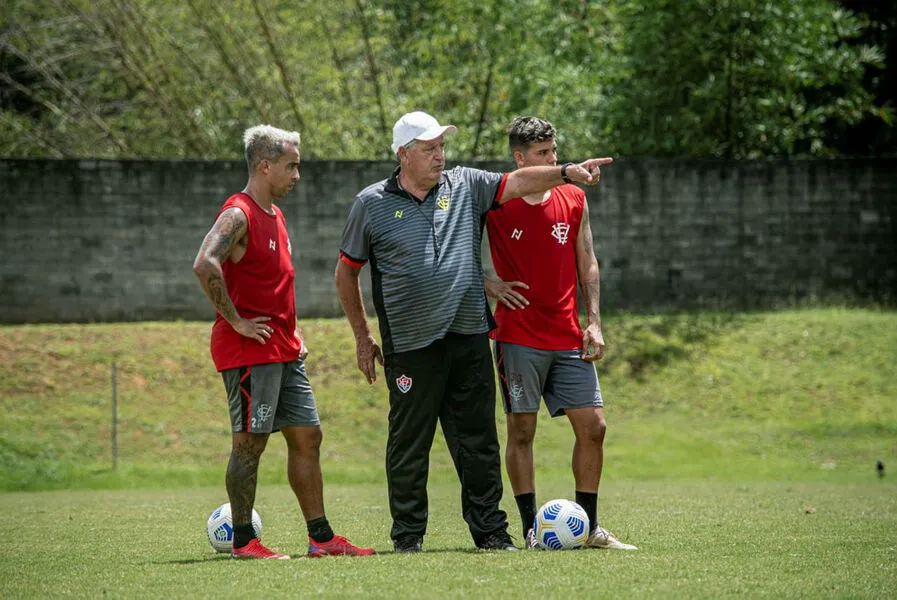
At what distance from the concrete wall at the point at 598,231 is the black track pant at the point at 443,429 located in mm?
12365

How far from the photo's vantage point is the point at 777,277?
66.6 ft

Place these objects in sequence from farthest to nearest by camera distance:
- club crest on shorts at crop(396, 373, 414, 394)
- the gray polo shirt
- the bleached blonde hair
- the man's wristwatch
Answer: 1. the bleached blonde hair
2. club crest on shorts at crop(396, 373, 414, 394)
3. the gray polo shirt
4. the man's wristwatch

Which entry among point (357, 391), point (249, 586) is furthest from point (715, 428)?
point (249, 586)

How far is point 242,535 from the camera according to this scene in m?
7.02

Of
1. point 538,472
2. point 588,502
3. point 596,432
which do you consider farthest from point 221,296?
point 538,472

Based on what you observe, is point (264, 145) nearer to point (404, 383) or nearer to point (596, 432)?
point (404, 383)

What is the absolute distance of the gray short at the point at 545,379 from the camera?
7.36 meters

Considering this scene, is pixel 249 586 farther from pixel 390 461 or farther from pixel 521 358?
pixel 521 358

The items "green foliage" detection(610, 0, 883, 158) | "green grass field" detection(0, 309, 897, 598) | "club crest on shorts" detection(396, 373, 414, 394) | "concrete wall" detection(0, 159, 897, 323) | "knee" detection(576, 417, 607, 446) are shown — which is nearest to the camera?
"green grass field" detection(0, 309, 897, 598)

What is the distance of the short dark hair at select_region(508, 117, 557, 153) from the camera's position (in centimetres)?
748

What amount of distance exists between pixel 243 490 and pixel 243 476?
8 centimetres

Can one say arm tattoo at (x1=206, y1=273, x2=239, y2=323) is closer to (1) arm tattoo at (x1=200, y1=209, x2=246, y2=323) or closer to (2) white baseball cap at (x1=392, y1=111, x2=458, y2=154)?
(1) arm tattoo at (x1=200, y1=209, x2=246, y2=323)

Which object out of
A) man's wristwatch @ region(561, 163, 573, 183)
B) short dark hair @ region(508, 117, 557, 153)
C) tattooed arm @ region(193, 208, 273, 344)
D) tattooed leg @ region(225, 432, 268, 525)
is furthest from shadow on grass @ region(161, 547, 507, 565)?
short dark hair @ region(508, 117, 557, 153)

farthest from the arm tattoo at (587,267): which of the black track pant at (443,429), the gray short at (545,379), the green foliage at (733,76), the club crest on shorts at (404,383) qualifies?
the green foliage at (733,76)
